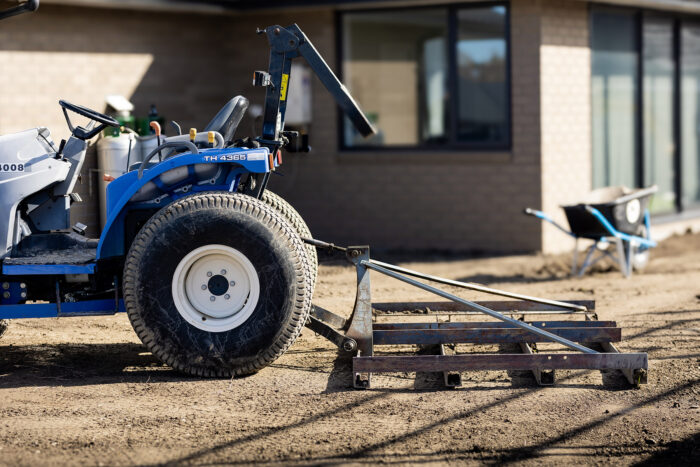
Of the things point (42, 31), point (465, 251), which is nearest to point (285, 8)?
point (42, 31)

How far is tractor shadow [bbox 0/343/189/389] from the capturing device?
6230 millimetres

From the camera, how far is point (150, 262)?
6012 mm

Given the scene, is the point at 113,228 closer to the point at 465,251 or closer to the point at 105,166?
the point at 105,166

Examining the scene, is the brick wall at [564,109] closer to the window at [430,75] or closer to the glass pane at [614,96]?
the glass pane at [614,96]

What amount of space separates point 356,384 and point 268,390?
20.7 inches

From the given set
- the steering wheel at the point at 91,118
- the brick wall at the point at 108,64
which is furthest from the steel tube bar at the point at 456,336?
the brick wall at the point at 108,64

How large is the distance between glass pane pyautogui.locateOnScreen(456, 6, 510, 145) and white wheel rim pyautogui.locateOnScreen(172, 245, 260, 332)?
6294mm

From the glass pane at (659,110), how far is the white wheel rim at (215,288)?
8.71 meters

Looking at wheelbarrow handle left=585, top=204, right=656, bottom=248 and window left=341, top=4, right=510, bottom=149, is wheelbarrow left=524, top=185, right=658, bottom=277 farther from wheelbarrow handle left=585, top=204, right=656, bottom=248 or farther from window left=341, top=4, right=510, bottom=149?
window left=341, top=4, right=510, bottom=149

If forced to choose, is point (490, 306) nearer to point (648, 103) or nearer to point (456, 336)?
point (456, 336)

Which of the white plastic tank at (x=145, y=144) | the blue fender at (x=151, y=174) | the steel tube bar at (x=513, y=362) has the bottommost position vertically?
the steel tube bar at (x=513, y=362)

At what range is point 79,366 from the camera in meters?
6.63

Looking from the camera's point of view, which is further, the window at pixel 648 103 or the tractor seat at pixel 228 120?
the window at pixel 648 103

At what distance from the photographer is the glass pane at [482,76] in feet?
38.4
